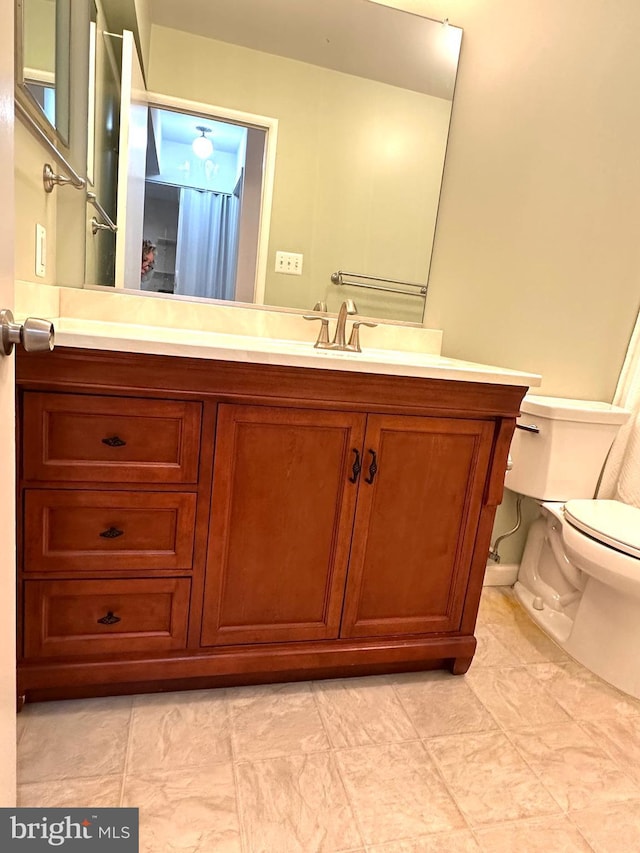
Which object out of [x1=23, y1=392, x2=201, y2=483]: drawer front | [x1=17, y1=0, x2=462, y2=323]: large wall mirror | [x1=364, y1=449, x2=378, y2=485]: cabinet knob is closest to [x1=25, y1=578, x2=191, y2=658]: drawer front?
[x1=23, y1=392, x2=201, y2=483]: drawer front

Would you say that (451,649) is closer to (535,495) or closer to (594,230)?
(535,495)

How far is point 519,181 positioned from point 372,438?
47.5 inches

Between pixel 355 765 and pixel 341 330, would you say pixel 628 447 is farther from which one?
pixel 355 765

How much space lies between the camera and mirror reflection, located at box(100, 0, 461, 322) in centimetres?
164

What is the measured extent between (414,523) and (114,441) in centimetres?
80

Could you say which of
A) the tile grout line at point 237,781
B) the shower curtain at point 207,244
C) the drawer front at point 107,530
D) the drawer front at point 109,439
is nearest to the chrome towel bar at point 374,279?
the shower curtain at point 207,244

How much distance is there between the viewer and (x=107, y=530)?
1.27 m

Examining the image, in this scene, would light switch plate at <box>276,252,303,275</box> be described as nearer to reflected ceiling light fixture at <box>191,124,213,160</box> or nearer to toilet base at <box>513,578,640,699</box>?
reflected ceiling light fixture at <box>191,124,213,160</box>

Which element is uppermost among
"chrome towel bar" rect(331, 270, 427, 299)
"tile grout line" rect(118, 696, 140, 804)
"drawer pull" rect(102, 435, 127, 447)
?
"chrome towel bar" rect(331, 270, 427, 299)

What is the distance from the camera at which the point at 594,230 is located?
1950mm

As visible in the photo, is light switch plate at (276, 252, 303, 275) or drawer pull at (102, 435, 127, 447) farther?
light switch plate at (276, 252, 303, 275)

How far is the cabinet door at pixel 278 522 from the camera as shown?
51.9 inches

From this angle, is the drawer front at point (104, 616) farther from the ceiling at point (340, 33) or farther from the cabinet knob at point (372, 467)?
the ceiling at point (340, 33)

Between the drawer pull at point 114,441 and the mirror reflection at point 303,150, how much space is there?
648 millimetres
